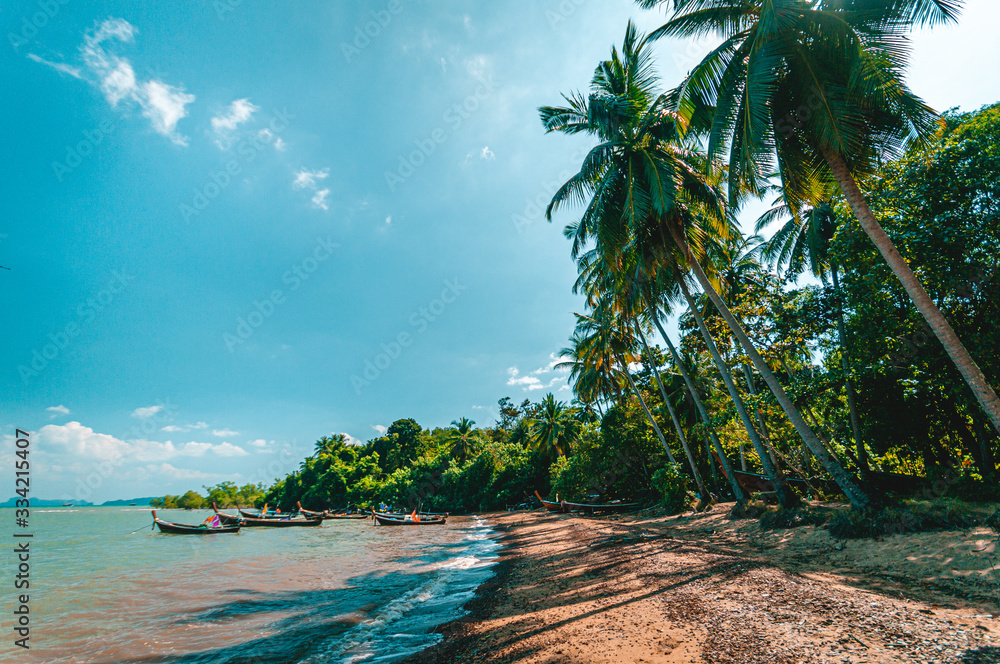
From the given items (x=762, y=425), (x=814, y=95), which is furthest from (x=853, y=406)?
(x=814, y=95)

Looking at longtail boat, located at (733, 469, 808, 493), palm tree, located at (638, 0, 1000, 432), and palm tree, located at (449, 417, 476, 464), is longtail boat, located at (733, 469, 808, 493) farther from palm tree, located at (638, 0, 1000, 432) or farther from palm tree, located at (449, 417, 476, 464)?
palm tree, located at (449, 417, 476, 464)

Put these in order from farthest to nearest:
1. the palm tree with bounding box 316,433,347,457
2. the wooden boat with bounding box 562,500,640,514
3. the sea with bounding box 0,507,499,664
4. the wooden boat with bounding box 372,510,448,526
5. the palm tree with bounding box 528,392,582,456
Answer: the palm tree with bounding box 316,433,347,457 < the palm tree with bounding box 528,392,582,456 < the wooden boat with bounding box 372,510,448,526 < the wooden boat with bounding box 562,500,640,514 < the sea with bounding box 0,507,499,664

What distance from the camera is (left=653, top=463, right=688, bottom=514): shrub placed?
2048 cm

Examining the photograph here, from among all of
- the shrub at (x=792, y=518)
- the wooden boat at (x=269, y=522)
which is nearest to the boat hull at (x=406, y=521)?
the wooden boat at (x=269, y=522)

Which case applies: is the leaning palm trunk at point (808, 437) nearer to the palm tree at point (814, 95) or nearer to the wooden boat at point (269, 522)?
the palm tree at point (814, 95)

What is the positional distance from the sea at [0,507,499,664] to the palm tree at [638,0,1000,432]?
39.1 feet

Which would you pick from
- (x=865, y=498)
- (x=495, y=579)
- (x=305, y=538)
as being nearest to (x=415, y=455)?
(x=305, y=538)

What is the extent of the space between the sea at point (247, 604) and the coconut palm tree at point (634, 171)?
12.1 m

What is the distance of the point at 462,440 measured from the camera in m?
50.2

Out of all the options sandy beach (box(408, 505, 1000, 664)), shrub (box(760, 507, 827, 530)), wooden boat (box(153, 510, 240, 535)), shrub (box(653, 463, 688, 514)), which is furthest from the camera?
wooden boat (box(153, 510, 240, 535))

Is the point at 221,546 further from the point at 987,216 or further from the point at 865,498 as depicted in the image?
the point at 987,216

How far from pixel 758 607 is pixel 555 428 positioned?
32.3m

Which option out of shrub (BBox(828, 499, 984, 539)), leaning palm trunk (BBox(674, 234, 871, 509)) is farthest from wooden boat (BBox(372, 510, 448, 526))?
shrub (BBox(828, 499, 984, 539))

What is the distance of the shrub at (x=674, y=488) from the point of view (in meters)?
20.5
